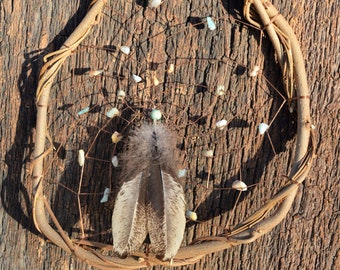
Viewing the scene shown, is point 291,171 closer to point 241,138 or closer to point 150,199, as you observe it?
point 241,138

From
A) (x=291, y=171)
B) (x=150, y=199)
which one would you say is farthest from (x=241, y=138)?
(x=150, y=199)

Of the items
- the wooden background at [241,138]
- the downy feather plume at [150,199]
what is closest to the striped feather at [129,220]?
the downy feather plume at [150,199]

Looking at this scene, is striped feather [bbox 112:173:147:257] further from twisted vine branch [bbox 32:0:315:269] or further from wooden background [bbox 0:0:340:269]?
wooden background [bbox 0:0:340:269]

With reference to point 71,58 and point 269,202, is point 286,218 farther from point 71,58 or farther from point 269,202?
point 71,58

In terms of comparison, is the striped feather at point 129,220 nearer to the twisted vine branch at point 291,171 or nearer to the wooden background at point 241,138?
the twisted vine branch at point 291,171

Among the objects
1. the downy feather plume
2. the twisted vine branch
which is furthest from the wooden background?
the downy feather plume
